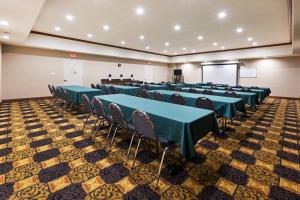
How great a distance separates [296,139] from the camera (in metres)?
3.45

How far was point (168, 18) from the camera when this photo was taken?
208 inches

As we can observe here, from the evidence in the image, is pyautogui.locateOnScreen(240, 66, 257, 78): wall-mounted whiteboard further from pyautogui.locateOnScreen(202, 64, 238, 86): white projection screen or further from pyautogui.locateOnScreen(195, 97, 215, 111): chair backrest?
pyautogui.locateOnScreen(195, 97, 215, 111): chair backrest

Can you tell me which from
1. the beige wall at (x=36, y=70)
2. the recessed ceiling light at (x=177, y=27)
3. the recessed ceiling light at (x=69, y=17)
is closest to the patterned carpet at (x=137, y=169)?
the recessed ceiling light at (x=69, y=17)

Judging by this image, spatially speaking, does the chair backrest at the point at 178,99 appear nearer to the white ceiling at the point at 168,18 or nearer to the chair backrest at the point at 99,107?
the chair backrest at the point at 99,107

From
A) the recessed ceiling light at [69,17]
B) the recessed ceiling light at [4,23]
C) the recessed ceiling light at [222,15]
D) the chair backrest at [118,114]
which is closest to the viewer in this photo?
the chair backrest at [118,114]

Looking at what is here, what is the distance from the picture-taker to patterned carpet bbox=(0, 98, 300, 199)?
1856 mm

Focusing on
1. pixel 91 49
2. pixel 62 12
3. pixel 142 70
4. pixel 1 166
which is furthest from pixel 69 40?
pixel 1 166

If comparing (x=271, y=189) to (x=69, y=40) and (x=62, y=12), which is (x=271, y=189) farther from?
(x=69, y=40)

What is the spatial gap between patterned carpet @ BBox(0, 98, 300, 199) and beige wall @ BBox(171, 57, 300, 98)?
820 cm

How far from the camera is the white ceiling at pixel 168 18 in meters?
4.21

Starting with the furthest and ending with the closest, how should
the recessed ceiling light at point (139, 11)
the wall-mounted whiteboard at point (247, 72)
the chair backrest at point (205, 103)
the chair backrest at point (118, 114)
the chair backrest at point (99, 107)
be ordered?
1. the wall-mounted whiteboard at point (247, 72)
2. the recessed ceiling light at point (139, 11)
3. the chair backrest at point (205, 103)
4. the chair backrest at point (99, 107)
5. the chair backrest at point (118, 114)

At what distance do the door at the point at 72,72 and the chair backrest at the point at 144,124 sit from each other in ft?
27.5

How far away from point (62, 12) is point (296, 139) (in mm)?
6925

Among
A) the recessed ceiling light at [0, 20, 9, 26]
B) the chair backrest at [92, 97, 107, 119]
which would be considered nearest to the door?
the recessed ceiling light at [0, 20, 9, 26]
